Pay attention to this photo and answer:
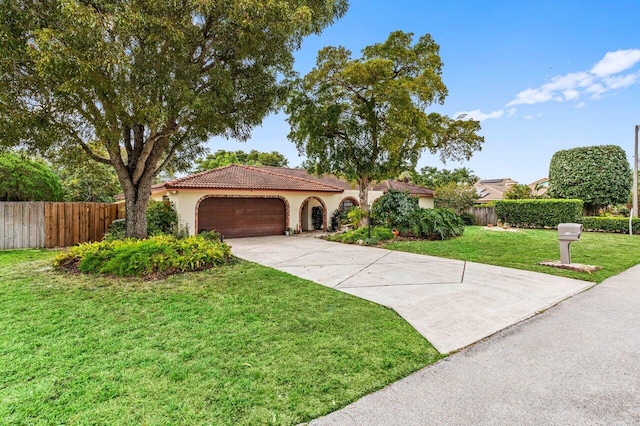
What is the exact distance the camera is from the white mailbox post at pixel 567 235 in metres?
7.19

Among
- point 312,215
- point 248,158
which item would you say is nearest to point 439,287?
point 312,215

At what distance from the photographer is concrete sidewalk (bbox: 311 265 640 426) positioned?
7.68ft

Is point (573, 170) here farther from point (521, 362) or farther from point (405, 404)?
point (405, 404)

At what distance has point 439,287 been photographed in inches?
233

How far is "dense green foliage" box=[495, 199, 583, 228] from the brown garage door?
14.8 metres

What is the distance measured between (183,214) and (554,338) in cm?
1259

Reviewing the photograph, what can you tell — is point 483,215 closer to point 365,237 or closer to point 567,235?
point 365,237

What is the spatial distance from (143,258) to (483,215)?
72.1 ft

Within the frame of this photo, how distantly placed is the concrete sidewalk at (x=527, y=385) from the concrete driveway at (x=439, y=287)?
1.28 ft

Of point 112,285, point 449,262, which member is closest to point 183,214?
point 112,285

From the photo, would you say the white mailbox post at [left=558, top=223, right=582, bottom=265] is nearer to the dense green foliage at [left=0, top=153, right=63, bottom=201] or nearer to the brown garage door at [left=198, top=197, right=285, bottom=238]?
the brown garage door at [left=198, top=197, right=285, bottom=238]

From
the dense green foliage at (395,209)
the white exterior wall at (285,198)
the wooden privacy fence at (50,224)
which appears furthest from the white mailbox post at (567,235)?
the wooden privacy fence at (50,224)

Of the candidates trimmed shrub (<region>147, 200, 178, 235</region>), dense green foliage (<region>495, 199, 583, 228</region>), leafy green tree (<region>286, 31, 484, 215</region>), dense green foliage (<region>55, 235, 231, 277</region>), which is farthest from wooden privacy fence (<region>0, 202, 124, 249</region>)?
dense green foliage (<region>495, 199, 583, 228</region>)

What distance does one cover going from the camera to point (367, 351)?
3.35m
